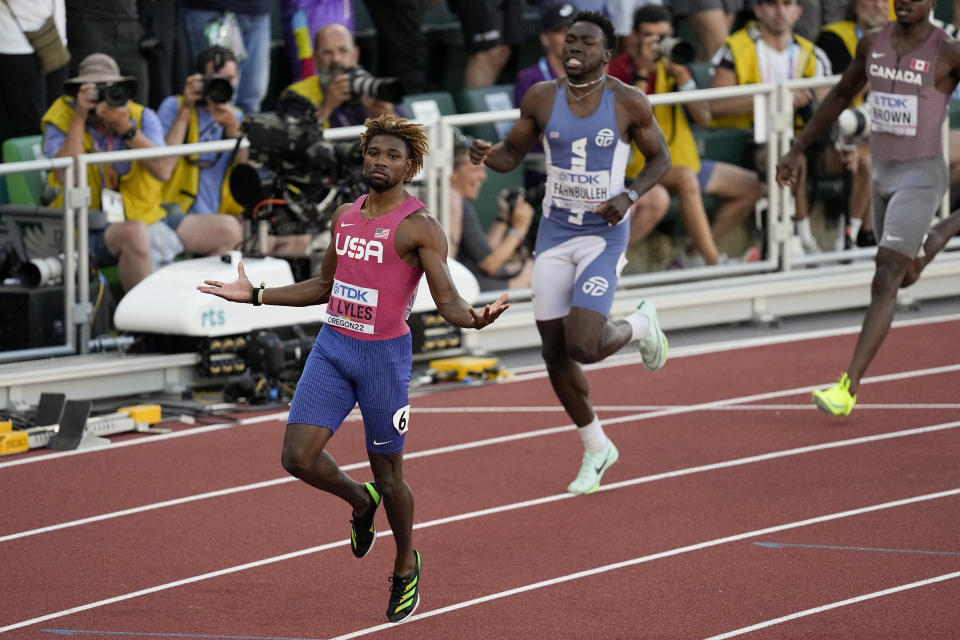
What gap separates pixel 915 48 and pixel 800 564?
138 inches

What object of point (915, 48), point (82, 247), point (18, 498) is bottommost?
point (18, 498)

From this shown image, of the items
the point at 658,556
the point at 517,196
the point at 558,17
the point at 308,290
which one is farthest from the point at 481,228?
the point at 308,290

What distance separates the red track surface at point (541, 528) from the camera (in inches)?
262

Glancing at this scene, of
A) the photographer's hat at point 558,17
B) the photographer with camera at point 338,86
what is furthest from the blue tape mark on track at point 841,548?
the photographer's hat at point 558,17

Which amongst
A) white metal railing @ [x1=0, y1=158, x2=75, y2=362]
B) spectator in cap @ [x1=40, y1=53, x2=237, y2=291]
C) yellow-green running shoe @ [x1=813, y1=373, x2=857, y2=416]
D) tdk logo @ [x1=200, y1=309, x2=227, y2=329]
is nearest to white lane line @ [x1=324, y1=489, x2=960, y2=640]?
yellow-green running shoe @ [x1=813, y1=373, x2=857, y2=416]

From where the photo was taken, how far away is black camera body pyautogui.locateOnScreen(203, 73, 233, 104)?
1099cm

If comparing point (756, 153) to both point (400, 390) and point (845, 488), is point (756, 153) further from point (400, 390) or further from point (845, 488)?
point (400, 390)

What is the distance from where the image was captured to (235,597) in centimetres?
694

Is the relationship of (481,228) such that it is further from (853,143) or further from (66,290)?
(853,143)

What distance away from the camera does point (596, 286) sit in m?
8.52

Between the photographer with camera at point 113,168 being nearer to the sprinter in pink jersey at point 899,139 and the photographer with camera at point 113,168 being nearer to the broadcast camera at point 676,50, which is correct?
the broadcast camera at point 676,50

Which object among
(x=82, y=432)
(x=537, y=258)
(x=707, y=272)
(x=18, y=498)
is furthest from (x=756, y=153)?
(x=18, y=498)

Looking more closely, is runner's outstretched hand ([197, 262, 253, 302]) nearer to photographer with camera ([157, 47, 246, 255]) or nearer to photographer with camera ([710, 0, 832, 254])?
photographer with camera ([157, 47, 246, 255])

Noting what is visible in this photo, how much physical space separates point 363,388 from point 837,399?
3.86 metres
